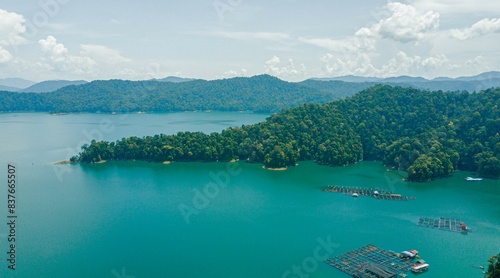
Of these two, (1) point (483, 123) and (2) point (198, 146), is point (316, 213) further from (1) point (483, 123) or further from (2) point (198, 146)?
(1) point (483, 123)

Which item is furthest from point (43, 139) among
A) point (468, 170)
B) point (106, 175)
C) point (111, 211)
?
point (468, 170)
